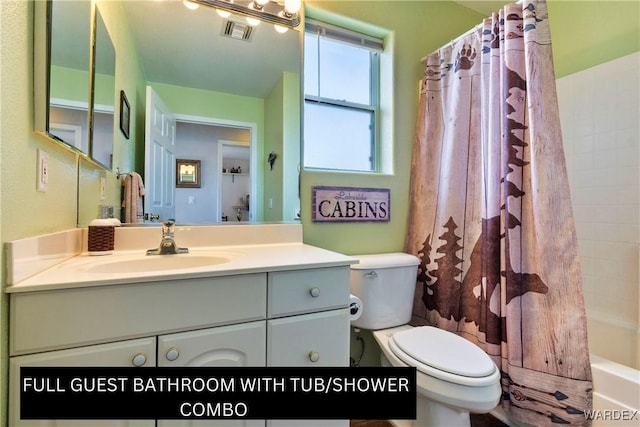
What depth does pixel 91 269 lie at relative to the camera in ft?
2.92

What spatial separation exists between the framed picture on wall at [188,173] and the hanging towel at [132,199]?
163mm

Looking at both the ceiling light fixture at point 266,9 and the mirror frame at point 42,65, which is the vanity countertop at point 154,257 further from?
the ceiling light fixture at point 266,9

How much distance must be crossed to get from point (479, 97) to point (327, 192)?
0.90 m

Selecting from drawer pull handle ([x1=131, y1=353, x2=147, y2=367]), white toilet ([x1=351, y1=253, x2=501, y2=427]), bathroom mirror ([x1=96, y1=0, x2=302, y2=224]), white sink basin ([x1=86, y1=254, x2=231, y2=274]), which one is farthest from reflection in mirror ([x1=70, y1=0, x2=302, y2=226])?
drawer pull handle ([x1=131, y1=353, x2=147, y2=367])

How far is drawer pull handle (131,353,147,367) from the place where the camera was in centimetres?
76

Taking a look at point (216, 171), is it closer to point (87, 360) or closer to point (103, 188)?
point (103, 188)

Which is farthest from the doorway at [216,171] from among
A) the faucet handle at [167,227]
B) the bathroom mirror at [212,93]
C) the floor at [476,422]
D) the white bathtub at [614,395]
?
the white bathtub at [614,395]

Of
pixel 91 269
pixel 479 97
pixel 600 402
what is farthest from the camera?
pixel 479 97

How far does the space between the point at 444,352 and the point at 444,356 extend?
0.03 m

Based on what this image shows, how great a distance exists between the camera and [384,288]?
146cm

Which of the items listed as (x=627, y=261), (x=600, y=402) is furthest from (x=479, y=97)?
(x=600, y=402)

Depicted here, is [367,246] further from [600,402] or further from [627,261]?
[627,261]

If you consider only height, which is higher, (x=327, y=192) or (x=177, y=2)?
(x=177, y=2)

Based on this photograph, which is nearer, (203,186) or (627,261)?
(203,186)
